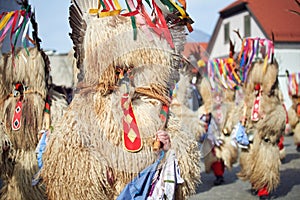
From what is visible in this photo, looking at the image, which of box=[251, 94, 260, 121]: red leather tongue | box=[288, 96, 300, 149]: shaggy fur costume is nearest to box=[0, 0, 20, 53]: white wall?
box=[251, 94, 260, 121]: red leather tongue

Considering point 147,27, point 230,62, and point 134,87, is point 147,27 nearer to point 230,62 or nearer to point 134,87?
point 134,87

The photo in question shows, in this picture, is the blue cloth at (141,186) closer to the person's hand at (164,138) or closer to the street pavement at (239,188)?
the person's hand at (164,138)

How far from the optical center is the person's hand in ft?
10.2

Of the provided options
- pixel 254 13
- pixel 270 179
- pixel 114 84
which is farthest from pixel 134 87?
pixel 254 13

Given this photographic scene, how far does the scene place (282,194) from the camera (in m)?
7.89

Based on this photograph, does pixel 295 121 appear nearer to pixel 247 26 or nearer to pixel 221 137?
pixel 221 137

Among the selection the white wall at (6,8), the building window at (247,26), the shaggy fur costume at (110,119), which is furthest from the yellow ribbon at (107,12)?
the building window at (247,26)

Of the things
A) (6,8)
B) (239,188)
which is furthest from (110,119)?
(239,188)

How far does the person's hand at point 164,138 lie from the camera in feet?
10.2

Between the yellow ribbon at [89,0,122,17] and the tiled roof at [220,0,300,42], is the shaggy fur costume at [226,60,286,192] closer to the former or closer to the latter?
the yellow ribbon at [89,0,122,17]

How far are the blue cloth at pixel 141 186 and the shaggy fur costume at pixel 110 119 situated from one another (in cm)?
4

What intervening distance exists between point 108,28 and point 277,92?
5083mm

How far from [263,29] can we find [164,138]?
73.6 feet

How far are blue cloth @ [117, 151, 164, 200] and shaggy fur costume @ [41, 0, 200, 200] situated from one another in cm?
4
